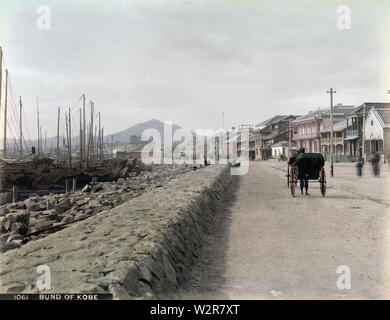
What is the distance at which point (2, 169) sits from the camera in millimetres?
33375

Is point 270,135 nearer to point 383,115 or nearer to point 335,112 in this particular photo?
point 335,112

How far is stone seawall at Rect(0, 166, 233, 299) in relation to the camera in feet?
11.6

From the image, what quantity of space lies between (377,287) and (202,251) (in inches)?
112

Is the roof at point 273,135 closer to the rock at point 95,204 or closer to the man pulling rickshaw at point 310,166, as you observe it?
the man pulling rickshaw at point 310,166

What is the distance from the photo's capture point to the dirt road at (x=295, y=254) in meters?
4.42

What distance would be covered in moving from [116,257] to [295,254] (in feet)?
10.1

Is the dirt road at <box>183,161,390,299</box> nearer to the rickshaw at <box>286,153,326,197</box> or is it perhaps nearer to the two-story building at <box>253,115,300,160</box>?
the rickshaw at <box>286,153,326,197</box>

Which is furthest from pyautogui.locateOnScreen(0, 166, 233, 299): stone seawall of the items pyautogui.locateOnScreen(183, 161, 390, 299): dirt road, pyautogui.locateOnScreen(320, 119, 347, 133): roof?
pyautogui.locateOnScreen(320, 119, 347, 133): roof

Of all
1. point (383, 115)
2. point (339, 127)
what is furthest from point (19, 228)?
point (339, 127)

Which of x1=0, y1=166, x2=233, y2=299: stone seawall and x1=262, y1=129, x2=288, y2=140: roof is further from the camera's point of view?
x1=262, y1=129, x2=288, y2=140: roof

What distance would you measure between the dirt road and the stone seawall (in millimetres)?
385

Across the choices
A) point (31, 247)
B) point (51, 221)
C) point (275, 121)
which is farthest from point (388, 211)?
point (275, 121)

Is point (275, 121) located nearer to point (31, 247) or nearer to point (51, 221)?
point (51, 221)

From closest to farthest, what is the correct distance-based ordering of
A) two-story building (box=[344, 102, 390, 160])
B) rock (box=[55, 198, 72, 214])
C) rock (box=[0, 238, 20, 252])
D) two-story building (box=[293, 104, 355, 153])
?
rock (box=[0, 238, 20, 252])
rock (box=[55, 198, 72, 214])
two-story building (box=[344, 102, 390, 160])
two-story building (box=[293, 104, 355, 153])
